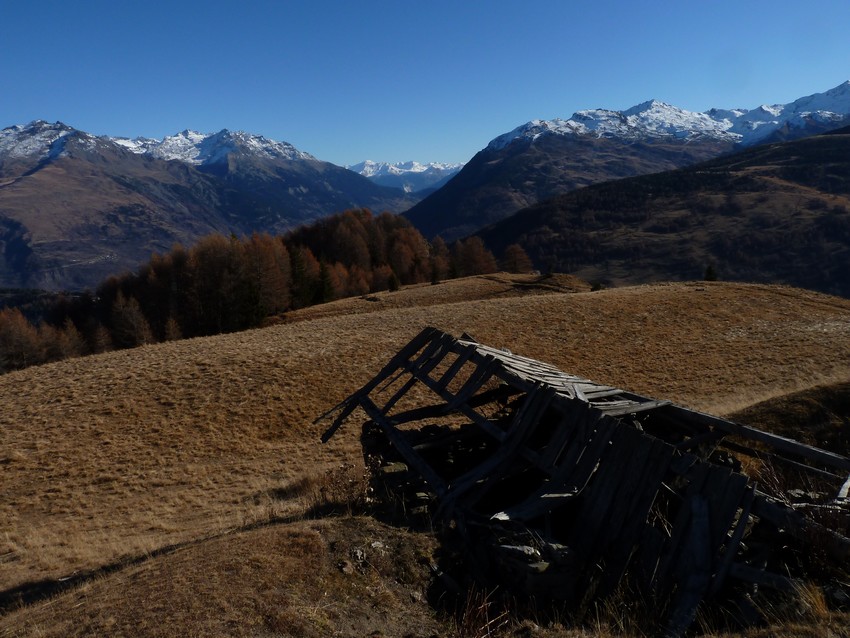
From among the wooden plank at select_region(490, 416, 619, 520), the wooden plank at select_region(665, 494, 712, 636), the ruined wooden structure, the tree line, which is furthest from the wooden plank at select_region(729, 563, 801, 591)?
the tree line

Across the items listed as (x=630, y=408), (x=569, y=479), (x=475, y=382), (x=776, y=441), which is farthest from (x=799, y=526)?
(x=475, y=382)

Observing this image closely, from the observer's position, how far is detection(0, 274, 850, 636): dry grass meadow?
287 inches

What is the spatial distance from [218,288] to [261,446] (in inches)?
2027

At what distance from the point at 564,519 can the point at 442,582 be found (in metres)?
2.81

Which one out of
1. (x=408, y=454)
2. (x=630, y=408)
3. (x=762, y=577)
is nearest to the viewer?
(x=762, y=577)

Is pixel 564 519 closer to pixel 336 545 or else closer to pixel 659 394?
pixel 336 545

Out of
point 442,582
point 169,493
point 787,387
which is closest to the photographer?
point 442,582

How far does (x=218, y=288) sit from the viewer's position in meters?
69.4

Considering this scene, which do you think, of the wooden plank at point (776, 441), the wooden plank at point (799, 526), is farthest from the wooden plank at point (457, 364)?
the wooden plank at point (799, 526)

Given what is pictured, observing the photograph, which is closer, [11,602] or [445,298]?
[11,602]

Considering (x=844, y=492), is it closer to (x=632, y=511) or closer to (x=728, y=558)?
(x=728, y=558)

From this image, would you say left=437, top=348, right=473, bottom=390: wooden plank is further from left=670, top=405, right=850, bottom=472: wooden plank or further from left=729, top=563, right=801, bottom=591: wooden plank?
left=729, top=563, right=801, bottom=591: wooden plank

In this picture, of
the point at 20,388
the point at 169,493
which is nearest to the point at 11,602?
the point at 169,493

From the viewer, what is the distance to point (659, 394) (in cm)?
2688
